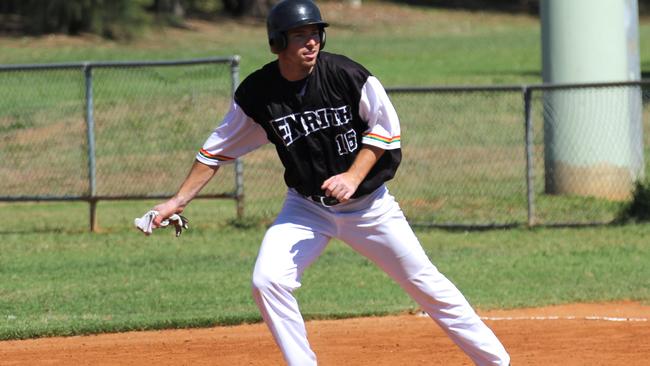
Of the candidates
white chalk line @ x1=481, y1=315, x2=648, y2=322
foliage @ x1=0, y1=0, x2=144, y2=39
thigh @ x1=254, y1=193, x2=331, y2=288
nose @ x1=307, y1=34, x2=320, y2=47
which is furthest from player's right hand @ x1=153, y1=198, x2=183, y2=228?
foliage @ x1=0, y1=0, x2=144, y2=39

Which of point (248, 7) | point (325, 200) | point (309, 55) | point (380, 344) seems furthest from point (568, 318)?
point (248, 7)

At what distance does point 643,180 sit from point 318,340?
23.7ft

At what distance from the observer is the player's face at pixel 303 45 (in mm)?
6301

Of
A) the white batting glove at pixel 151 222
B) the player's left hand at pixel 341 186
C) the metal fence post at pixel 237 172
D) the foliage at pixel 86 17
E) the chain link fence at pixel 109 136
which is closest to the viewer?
the player's left hand at pixel 341 186

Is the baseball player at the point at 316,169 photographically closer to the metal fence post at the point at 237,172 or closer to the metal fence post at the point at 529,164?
the metal fence post at the point at 529,164

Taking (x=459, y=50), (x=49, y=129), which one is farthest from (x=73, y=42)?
(x=49, y=129)

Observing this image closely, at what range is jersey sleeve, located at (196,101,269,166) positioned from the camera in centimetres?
657

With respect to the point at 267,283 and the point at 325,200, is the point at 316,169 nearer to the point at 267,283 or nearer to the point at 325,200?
the point at 325,200

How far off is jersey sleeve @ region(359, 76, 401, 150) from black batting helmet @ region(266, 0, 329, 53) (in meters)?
0.40

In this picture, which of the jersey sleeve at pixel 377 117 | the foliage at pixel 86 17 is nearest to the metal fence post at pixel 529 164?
the jersey sleeve at pixel 377 117

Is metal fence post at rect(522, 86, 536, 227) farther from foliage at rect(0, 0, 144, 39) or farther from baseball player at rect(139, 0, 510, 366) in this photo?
Result: foliage at rect(0, 0, 144, 39)

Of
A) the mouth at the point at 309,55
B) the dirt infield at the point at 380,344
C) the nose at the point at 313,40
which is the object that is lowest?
the dirt infield at the point at 380,344

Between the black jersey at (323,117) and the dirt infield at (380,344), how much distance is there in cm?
213

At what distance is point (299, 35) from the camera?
630cm
